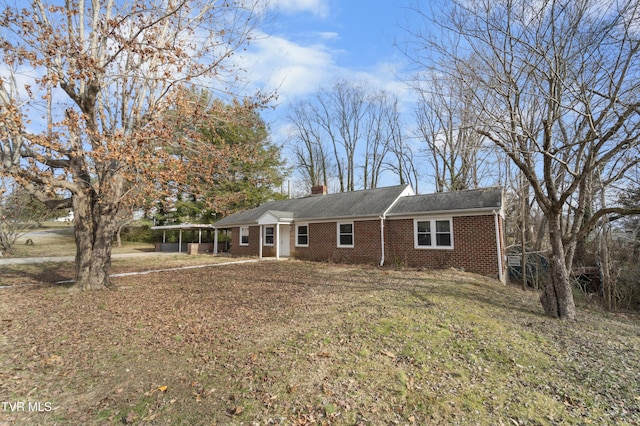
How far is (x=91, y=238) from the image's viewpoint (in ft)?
27.1

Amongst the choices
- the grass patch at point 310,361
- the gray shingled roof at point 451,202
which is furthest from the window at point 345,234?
the grass patch at point 310,361

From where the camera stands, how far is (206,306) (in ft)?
22.6

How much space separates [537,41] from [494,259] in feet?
27.3

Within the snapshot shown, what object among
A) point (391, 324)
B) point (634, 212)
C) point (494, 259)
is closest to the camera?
point (391, 324)

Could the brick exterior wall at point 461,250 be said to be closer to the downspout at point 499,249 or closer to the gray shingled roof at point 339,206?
the downspout at point 499,249

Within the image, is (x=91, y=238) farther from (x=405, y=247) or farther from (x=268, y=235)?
(x=268, y=235)

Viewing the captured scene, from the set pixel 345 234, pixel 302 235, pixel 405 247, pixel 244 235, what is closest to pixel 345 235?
pixel 345 234

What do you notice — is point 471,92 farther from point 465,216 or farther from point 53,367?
point 53,367

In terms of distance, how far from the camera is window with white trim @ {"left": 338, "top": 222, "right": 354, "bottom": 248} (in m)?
16.0

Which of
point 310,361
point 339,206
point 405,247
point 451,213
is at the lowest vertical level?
point 310,361

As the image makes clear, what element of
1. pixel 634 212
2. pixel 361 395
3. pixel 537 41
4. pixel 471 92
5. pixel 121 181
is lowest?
pixel 361 395

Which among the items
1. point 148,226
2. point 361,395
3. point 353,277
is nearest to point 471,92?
point 361,395

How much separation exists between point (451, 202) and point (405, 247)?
277 cm

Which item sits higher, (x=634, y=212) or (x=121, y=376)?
(x=634, y=212)
